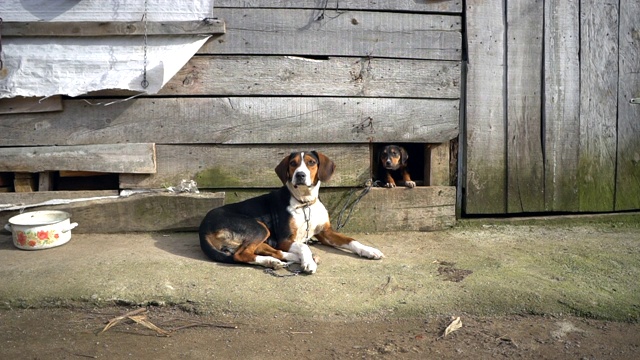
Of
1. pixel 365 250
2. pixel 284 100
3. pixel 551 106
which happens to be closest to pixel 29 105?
pixel 284 100

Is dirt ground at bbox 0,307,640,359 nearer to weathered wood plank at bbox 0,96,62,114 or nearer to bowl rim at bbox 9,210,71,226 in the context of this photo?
bowl rim at bbox 9,210,71,226

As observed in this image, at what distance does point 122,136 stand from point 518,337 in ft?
11.6

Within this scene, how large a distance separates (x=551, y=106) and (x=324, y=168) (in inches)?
89.6

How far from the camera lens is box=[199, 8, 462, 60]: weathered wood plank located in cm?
512

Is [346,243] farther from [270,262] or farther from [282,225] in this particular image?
[270,262]

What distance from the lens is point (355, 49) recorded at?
5.26 meters

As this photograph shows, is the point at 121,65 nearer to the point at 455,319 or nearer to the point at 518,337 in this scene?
the point at 455,319

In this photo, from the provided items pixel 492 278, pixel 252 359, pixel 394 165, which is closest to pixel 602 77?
pixel 394 165

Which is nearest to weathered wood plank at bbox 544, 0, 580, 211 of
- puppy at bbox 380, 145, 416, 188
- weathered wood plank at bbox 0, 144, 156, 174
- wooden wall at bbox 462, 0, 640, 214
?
wooden wall at bbox 462, 0, 640, 214

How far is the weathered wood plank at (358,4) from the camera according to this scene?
511 centimetres

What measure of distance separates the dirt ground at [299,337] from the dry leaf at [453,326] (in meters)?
0.02

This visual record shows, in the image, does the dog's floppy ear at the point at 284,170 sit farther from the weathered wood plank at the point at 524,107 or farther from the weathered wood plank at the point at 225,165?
the weathered wood plank at the point at 524,107

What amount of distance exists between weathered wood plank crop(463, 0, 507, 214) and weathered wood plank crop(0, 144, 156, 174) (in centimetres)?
287

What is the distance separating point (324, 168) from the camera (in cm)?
487
